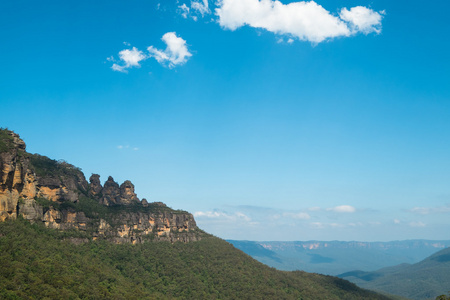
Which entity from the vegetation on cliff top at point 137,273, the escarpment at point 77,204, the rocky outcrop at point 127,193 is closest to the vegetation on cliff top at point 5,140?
the escarpment at point 77,204

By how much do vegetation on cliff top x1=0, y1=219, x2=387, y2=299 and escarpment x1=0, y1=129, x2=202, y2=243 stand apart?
5.19 meters

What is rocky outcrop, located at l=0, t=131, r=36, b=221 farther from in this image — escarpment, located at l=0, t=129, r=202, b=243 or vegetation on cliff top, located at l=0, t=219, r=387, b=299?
vegetation on cliff top, located at l=0, t=219, r=387, b=299

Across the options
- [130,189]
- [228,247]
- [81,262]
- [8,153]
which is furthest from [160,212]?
[8,153]

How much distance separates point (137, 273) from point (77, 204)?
1426 inches

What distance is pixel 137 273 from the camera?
395ft

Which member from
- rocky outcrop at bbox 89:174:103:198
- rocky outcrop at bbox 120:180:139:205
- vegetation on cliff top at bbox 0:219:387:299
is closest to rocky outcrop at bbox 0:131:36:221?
vegetation on cliff top at bbox 0:219:387:299

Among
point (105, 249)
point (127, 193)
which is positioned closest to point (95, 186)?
point (127, 193)

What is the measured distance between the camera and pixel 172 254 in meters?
143

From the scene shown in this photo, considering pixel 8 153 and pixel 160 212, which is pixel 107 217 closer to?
pixel 160 212

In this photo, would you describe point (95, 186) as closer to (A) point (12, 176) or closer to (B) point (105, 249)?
(B) point (105, 249)

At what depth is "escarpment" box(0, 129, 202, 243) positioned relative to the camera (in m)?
98.6

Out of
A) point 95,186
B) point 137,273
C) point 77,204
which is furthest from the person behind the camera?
point 95,186

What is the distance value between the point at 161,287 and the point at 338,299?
78712 mm

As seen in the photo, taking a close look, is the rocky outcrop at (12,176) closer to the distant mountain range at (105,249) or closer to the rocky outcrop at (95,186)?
the distant mountain range at (105,249)
